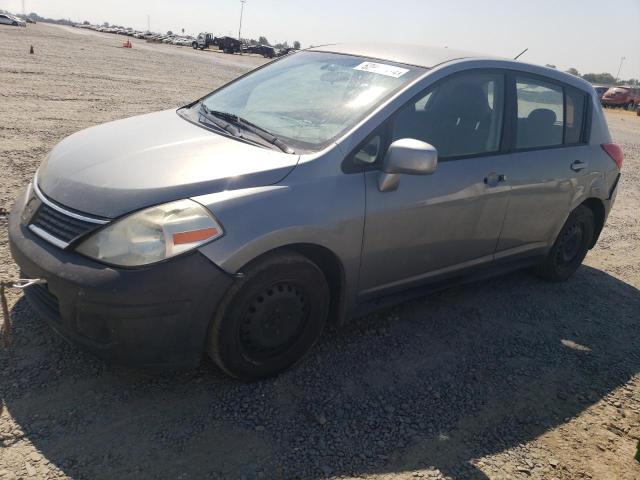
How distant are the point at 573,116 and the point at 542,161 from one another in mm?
758

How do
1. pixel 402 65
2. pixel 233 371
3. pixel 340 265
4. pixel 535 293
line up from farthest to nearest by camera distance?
1. pixel 535 293
2. pixel 402 65
3. pixel 340 265
4. pixel 233 371

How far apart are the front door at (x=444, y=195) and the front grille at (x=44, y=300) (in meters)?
1.64

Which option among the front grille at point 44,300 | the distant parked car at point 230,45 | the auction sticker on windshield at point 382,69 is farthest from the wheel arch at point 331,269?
the distant parked car at point 230,45

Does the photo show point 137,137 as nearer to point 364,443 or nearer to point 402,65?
point 402,65

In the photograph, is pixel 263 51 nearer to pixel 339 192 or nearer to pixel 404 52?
pixel 404 52

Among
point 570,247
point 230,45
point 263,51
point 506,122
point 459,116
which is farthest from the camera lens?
point 263,51

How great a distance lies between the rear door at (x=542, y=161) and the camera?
12.9 ft

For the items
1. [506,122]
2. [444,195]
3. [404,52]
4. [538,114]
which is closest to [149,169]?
[444,195]

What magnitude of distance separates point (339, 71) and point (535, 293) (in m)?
2.59

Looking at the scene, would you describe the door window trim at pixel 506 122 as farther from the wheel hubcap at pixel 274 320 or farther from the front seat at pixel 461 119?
the wheel hubcap at pixel 274 320

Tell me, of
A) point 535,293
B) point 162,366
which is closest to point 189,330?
point 162,366

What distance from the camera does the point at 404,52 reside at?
3715 millimetres

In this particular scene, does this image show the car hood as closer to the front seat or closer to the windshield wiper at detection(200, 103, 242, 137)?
the windshield wiper at detection(200, 103, 242, 137)

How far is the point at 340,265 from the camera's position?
9.91 feet
